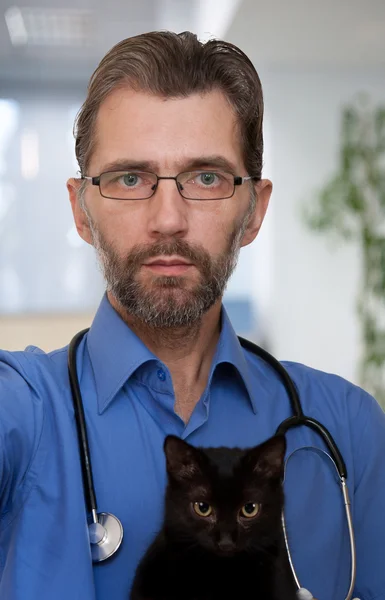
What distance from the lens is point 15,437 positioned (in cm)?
73

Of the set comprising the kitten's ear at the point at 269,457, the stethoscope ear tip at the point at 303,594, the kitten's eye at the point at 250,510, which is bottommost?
the stethoscope ear tip at the point at 303,594

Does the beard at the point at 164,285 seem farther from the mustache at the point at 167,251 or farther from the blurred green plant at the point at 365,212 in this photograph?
the blurred green plant at the point at 365,212

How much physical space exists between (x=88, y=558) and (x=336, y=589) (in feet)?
0.85

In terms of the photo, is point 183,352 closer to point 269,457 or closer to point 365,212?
point 269,457

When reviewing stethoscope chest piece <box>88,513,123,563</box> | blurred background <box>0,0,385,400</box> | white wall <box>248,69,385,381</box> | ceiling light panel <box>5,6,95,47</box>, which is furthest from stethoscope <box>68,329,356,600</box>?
ceiling light panel <box>5,6,95,47</box>

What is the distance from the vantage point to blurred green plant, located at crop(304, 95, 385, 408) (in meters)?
4.50

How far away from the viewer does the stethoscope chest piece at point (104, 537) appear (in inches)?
28.0

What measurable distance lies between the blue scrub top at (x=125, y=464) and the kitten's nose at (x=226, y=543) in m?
0.07

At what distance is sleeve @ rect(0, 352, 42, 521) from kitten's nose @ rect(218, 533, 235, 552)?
0.19m

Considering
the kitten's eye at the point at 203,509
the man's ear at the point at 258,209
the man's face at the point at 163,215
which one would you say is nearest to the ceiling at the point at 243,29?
the man's ear at the point at 258,209

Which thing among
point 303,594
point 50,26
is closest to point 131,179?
point 303,594

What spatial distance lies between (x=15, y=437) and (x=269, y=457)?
230 mm

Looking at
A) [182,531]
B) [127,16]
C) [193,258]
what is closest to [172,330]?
[193,258]

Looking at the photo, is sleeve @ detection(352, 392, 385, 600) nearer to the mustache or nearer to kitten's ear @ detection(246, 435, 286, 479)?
kitten's ear @ detection(246, 435, 286, 479)
